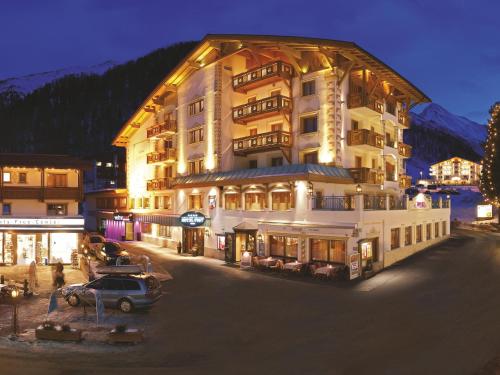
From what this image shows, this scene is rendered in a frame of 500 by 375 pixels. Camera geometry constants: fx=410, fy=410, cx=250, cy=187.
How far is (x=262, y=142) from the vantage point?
1492 inches

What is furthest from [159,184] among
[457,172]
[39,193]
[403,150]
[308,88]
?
[457,172]

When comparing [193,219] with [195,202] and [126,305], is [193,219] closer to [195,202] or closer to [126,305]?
[195,202]

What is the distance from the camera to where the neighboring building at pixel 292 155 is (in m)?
31.5

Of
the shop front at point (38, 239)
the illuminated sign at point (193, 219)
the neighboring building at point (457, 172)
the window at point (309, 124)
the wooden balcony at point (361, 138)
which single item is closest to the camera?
the wooden balcony at point (361, 138)

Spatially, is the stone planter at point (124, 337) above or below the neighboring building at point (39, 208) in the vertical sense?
below

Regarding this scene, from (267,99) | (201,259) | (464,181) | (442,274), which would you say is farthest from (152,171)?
(464,181)

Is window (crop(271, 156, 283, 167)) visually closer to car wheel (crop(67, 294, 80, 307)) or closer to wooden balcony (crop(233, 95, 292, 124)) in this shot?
wooden balcony (crop(233, 95, 292, 124))

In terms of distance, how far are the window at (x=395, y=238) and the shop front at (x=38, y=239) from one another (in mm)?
26643

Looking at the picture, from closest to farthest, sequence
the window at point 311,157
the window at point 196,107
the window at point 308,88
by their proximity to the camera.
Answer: the window at point 311,157, the window at point 308,88, the window at point 196,107

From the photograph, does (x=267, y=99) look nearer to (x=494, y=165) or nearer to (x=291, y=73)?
(x=291, y=73)

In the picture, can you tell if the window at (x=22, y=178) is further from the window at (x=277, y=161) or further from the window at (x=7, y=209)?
the window at (x=277, y=161)

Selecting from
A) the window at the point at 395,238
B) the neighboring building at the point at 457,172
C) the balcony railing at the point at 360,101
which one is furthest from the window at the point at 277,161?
the neighboring building at the point at 457,172

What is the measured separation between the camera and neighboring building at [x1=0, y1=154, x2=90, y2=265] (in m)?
35.6

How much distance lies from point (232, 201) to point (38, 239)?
17.5 metres
